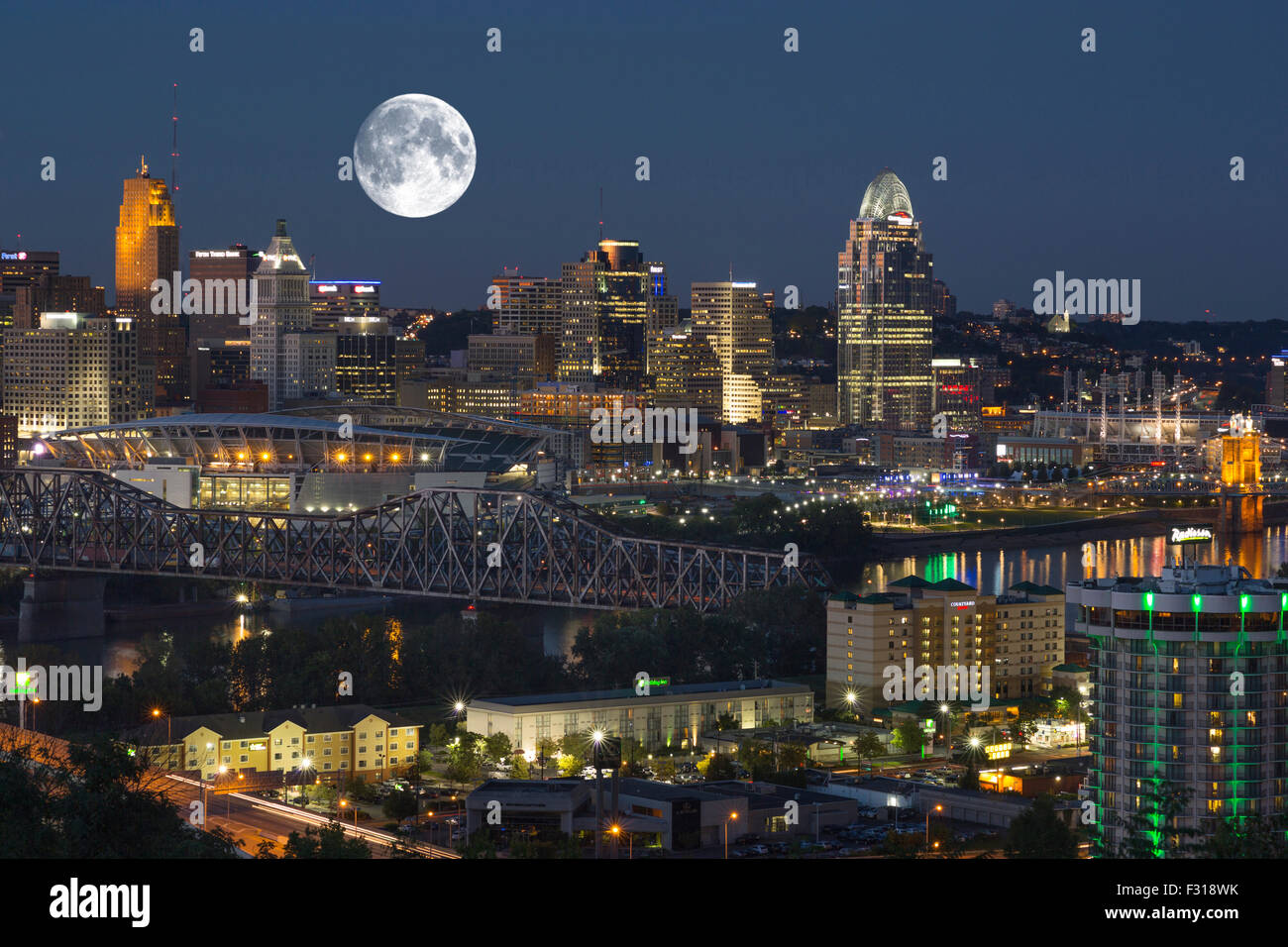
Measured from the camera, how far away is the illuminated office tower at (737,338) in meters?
104

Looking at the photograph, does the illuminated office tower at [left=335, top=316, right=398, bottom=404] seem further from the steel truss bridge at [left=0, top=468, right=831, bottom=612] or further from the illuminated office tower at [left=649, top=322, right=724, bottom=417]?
the steel truss bridge at [left=0, top=468, right=831, bottom=612]

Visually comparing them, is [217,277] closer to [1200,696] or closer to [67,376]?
[67,376]

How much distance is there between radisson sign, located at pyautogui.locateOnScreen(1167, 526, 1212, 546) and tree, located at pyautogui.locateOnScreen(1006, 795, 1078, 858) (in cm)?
4823

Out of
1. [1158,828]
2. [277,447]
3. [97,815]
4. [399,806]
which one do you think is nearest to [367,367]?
[277,447]

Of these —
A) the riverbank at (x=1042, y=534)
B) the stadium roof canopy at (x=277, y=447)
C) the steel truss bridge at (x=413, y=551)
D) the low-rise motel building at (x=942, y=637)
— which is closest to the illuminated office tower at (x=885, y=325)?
the riverbank at (x=1042, y=534)

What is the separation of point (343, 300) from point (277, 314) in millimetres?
17374

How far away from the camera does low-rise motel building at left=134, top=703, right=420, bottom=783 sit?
70.1ft

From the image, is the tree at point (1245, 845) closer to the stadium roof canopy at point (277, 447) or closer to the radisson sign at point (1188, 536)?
the stadium roof canopy at point (277, 447)

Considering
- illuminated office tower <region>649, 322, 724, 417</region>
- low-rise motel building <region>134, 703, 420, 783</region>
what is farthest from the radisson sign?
low-rise motel building <region>134, 703, 420, 783</region>

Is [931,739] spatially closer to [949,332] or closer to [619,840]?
[619,840]

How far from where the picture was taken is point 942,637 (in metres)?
27.6

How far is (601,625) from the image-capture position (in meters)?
30.2
